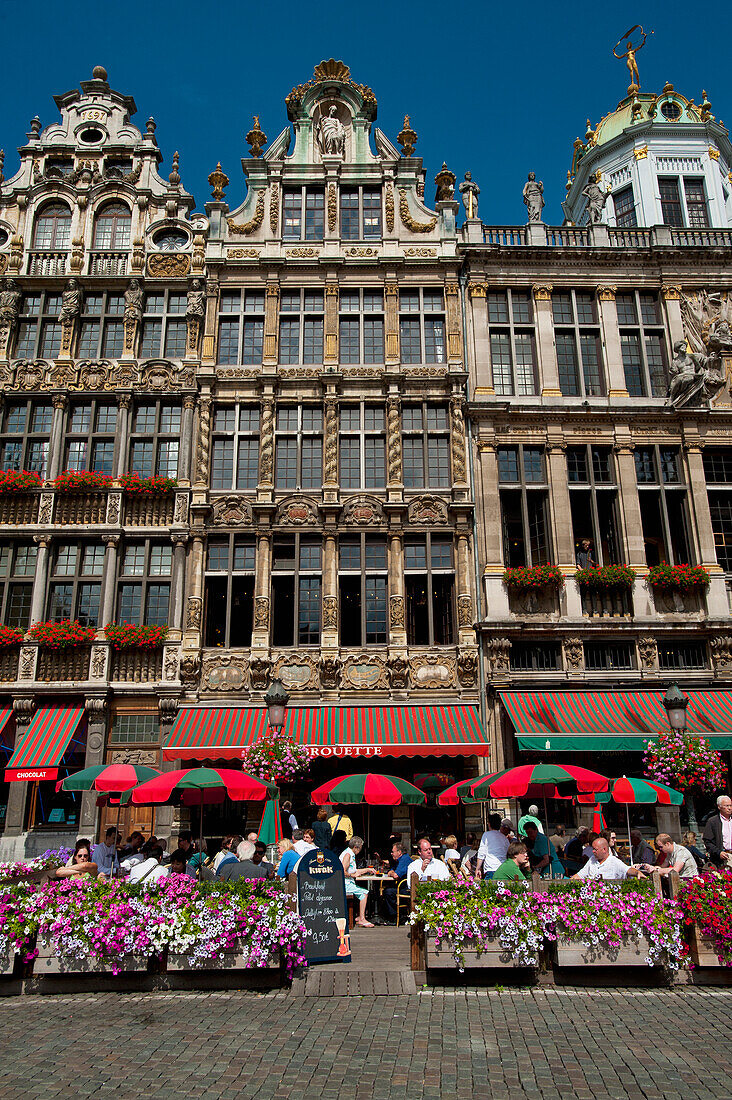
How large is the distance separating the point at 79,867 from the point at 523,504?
15.9 meters

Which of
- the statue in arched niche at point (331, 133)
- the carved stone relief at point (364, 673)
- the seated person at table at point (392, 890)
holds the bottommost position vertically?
the seated person at table at point (392, 890)

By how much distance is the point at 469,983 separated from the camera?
32.4 ft

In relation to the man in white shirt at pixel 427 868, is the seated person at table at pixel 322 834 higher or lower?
higher

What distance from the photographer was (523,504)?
23109 millimetres

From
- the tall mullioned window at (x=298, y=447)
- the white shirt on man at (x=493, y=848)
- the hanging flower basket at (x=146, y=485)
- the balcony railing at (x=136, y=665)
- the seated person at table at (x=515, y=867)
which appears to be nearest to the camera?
the seated person at table at (x=515, y=867)

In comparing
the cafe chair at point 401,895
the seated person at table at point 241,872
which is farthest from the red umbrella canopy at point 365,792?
the seated person at table at point 241,872

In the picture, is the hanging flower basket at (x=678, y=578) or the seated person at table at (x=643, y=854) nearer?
the seated person at table at (x=643, y=854)

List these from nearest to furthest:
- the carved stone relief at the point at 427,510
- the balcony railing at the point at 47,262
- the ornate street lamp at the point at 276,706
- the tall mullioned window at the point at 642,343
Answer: the ornate street lamp at the point at 276,706, the carved stone relief at the point at 427,510, the tall mullioned window at the point at 642,343, the balcony railing at the point at 47,262

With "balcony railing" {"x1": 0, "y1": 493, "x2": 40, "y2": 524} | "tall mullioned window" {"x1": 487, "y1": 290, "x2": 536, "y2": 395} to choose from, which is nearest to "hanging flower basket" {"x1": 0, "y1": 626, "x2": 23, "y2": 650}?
"balcony railing" {"x1": 0, "y1": 493, "x2": 40, "y2": 524}

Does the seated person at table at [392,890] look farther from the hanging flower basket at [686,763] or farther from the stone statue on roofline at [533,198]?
the stone statue on roofline at [533,198]

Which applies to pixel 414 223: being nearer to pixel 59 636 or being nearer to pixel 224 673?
pixel 224 673

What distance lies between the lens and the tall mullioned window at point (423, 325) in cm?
2456

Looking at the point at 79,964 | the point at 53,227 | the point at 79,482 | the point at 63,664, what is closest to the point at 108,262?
the point at 53,227

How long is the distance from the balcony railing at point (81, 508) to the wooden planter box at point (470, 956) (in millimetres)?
16586
